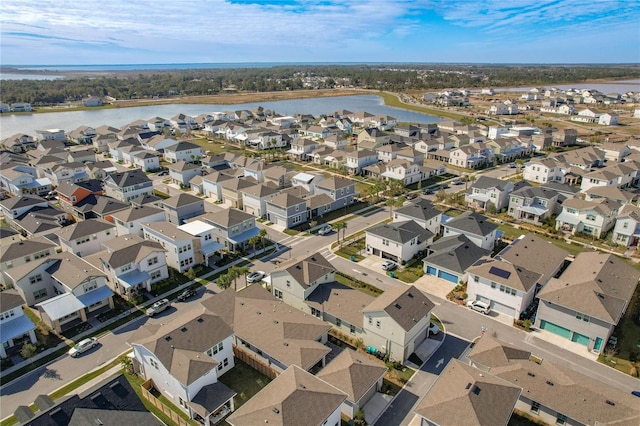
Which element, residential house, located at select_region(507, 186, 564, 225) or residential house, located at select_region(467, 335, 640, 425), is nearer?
residential house, located at select_region(467, 335, 640, 425)

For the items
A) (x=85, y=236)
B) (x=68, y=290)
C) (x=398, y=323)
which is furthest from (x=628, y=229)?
(x=85, y=236)

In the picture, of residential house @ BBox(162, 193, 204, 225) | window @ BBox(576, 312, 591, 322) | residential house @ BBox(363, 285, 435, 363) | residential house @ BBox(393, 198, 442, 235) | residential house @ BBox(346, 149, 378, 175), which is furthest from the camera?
residential house @ BBox(346, 149, 378, 175)

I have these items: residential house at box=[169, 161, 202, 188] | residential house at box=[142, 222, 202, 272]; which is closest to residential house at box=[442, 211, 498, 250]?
residential house at box=[142, 222, 202, 272]

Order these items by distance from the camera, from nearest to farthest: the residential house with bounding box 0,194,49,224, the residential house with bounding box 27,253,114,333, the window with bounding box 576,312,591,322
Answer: the window with bounding box 576,312,591,322
the residential house with bounding box 27,253,114,333
the residential house with bounding box 0,194,49,224

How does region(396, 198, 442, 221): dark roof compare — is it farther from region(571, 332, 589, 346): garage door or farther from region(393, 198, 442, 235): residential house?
region(571, 332, 589, 346): garage door

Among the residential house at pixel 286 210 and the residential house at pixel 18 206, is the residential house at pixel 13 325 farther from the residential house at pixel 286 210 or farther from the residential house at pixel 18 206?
the residential house at pixel 286 210

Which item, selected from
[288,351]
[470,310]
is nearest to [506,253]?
[470,310]
